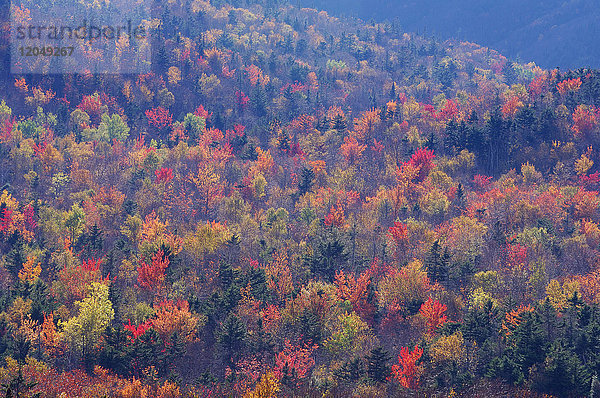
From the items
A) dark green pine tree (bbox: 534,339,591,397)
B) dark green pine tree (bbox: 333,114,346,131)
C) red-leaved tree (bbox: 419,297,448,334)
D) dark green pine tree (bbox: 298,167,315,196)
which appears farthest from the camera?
dark green pine tree (bbox: 333,114,346,131)

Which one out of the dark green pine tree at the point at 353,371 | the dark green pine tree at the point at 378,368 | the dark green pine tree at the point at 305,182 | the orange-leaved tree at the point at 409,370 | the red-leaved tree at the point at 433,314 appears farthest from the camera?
the dark green pine tree at the point at 305,182

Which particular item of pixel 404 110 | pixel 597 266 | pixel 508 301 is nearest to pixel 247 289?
pixel 508 301

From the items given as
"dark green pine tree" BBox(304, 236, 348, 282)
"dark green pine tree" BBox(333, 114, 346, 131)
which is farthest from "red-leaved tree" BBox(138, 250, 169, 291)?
"dark green pine tree" BBox(333, 114, 346, 131)

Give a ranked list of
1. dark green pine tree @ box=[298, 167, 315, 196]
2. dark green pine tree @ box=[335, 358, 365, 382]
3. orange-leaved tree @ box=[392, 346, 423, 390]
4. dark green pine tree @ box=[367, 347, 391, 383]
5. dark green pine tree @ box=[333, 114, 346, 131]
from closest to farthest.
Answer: dark green pine tree @ box=[367, 347, 391, 383] → dark green pine tree @ box=[335, 358, 365, 382] → orange-leaved tree @ box=[392, 346, 423, 390] → dark green pine tree @ box=[298, 167, 315, 196] → dark green pine tree @ box=[333, 114, 346, 131]

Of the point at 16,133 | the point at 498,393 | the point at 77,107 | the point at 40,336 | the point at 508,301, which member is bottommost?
the point at 498,393

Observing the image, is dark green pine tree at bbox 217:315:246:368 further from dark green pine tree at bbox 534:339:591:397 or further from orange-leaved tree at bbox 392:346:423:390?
dark green pine tree at bbox 534:339:591:397

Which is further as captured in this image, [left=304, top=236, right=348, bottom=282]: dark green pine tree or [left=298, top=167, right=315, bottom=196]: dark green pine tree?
[left=298, top=167, right=315, bottom=196]: dark green pine tree

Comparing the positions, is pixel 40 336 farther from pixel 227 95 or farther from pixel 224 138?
pixel 227 95

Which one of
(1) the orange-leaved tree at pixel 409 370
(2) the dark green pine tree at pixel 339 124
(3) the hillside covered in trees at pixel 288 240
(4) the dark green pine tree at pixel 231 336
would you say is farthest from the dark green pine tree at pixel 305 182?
(1) the orange-leaved tree at pixel 409 370

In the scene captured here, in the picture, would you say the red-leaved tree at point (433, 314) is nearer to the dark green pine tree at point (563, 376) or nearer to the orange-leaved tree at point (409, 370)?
the orange-leaved tree at point (409, 370)
